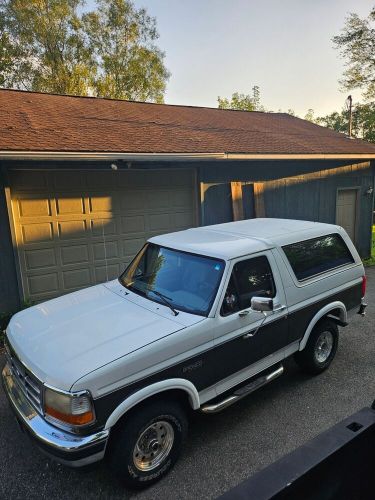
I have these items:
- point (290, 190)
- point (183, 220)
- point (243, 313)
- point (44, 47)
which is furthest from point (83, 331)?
point (44, 47)

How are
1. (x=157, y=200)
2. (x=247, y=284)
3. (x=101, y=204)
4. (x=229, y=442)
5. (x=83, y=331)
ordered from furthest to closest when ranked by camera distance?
(x=157, y=200)
(x=101, y=204)
(x=247, y=284)
(x=229, y=442)
(x=83, y=331)

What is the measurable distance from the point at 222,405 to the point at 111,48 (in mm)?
29599

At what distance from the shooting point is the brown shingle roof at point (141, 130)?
6.54 m

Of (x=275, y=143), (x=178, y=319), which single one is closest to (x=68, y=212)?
(x=178, y=319)

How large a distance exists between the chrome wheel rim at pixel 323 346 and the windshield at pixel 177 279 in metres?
1.93

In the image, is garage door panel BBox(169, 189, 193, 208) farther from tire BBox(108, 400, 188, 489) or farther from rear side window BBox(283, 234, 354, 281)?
tire BBox(108, 400, 188, 489)

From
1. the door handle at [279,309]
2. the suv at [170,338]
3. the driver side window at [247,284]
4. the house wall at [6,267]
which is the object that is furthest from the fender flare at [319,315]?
the house wall at [6,267]

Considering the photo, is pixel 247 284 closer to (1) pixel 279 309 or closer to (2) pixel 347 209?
(1) pixel 279 309

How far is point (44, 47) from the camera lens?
2445 cm

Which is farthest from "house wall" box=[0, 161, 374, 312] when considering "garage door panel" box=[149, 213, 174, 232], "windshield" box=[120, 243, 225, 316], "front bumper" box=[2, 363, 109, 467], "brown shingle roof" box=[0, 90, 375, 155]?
"front bumper" box=[2, 363, 109, 467]

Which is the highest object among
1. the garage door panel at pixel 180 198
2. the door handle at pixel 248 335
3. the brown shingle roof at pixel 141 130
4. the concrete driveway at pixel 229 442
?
the brown shingle roof at pixel 141 130

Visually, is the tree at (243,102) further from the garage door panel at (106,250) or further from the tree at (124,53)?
the garage door panel at (106,250)

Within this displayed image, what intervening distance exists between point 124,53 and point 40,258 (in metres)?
25.6

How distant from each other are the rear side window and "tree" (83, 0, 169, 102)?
25.9m
